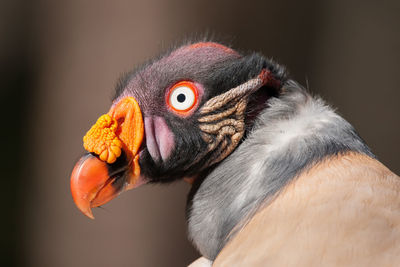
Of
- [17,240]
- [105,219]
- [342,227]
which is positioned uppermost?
[342,227]

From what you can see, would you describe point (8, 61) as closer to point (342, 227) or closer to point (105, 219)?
point (105, 219)

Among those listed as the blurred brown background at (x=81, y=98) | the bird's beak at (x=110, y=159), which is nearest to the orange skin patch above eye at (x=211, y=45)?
the bird's beak at (x=110, y=159)

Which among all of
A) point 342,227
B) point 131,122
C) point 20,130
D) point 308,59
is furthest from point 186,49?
point 308,59

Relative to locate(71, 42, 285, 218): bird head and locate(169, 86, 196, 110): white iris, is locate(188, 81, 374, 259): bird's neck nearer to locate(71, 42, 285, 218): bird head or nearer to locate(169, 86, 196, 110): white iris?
locate(71, 42, 285, 218): bird head

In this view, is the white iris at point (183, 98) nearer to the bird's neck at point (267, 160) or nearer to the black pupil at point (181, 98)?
the black pupil at point (181, 98)

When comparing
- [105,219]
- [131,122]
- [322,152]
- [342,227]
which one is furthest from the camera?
[105,219]

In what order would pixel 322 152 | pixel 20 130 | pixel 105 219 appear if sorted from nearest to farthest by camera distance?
pixel 322 152
pixel 105 219
pixel 20 130

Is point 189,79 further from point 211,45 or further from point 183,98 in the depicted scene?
point 211,45
